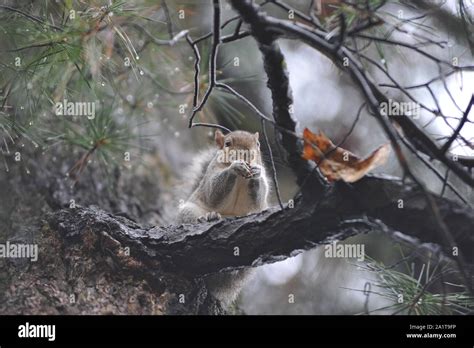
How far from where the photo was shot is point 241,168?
2.01m

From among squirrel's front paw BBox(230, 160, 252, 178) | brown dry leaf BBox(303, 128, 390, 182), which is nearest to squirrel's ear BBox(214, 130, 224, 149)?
squirrel's front paw BBox(230, 160, 252, 178)

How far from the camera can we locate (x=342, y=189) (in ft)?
5.33

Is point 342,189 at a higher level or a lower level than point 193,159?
lower

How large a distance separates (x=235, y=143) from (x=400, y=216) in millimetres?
665

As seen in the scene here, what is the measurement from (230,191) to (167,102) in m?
0.45

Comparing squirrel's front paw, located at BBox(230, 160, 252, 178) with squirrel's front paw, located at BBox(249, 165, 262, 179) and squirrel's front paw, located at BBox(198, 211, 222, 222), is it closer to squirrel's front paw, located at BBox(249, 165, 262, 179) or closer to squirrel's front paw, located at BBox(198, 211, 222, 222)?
squirrel's front paw, located at BBox(249, 165, 262, 179)

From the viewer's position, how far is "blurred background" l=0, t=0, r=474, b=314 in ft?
6.24

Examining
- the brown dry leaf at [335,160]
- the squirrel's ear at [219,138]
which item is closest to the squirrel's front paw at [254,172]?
the squirrel's ear at [219,138]

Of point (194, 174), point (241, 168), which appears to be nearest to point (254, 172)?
point (241, 168)

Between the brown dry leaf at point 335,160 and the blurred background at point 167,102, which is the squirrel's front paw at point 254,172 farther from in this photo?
the brown dry leaf at point 335,160

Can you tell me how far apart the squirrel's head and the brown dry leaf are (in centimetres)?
47
